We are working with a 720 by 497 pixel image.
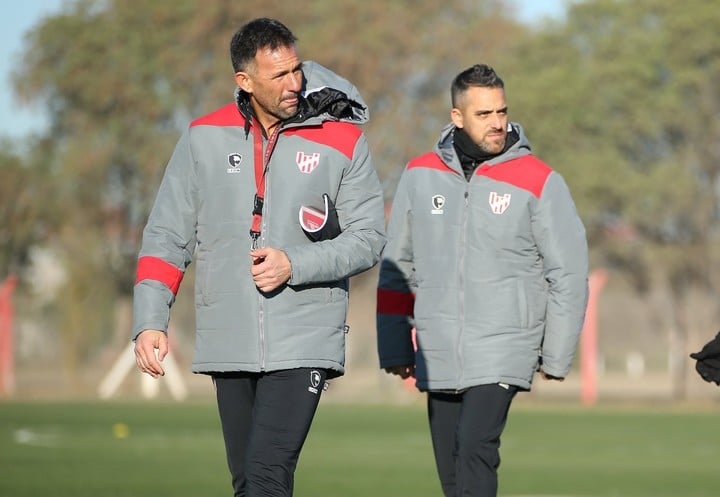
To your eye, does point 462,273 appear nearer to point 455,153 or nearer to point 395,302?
point 395,302

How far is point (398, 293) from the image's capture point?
342 inches

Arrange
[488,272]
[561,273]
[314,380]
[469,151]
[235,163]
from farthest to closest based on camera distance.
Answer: [469,151], [488,272], [561,273], [235,163], [314,380]

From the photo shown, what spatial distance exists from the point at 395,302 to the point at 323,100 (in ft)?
6.40

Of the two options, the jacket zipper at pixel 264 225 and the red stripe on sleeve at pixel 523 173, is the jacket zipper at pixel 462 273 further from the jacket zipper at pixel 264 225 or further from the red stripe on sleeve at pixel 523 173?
the jacket zipper at pixel 264 225

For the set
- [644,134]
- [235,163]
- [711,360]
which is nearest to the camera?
[235,163]

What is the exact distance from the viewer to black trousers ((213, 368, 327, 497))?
652cm

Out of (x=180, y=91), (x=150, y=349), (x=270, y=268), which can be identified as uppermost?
(x=180, y=91)

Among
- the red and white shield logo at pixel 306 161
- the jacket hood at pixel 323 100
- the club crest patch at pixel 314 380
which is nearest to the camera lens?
the club crest patch at pixel 314 380

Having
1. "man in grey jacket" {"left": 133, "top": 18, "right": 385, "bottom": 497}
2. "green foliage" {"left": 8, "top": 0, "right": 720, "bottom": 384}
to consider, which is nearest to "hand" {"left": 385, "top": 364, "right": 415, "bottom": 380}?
"man in grey jacket" {"left": 133, "top": 18, "right": 385, "bottom": 497}

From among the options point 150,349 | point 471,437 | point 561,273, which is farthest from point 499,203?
point 150,349

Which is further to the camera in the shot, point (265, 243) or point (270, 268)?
point (265, 243)

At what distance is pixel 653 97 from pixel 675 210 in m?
2.81

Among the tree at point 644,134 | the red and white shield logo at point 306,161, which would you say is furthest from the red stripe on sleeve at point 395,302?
the tree at point 644,134

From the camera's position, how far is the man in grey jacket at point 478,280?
27.0 feet
